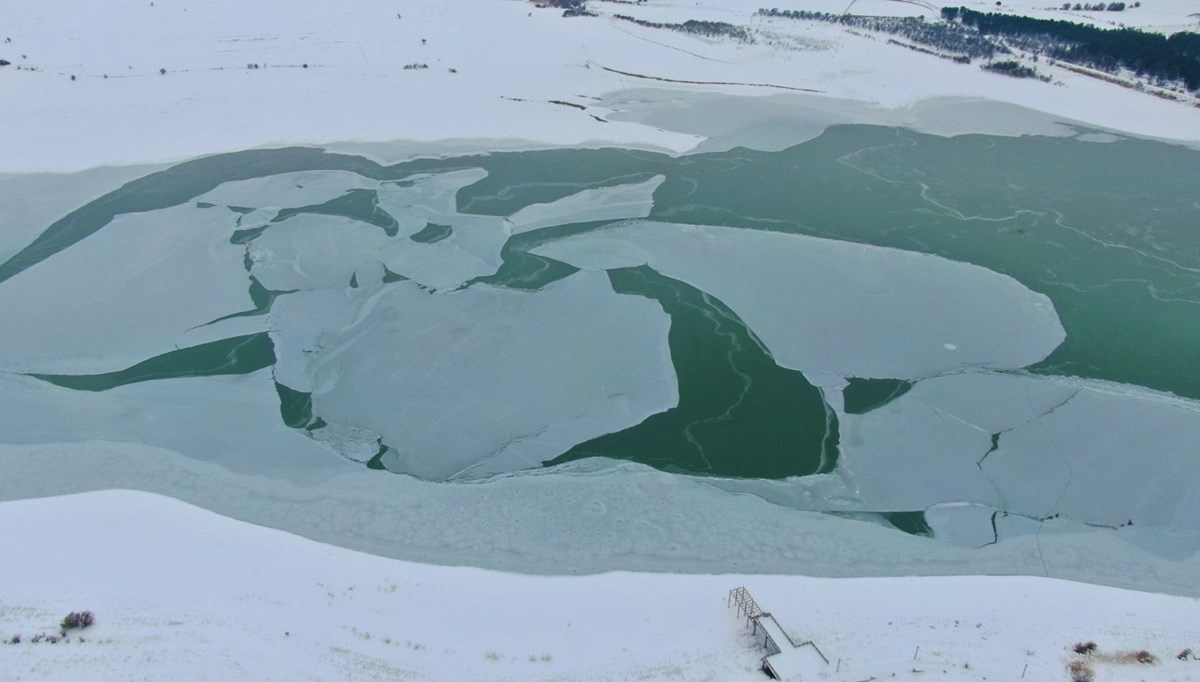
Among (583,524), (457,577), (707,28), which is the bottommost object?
(457,577)

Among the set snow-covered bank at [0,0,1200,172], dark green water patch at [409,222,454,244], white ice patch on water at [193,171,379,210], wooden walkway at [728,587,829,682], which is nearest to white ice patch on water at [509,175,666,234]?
dark green water patch at [409,222,454,244]

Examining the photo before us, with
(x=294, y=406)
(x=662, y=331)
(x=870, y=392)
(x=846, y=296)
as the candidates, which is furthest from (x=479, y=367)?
(x=846, y=296)

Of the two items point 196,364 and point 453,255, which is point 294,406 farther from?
point 453,255

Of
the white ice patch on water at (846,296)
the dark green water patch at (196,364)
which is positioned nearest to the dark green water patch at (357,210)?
the white ice patch on water at (846,296)

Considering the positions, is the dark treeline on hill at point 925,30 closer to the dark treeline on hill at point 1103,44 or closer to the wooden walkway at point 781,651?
the dark treeline on hill at point 1103,44

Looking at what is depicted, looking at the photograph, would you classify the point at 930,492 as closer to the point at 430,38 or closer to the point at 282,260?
the point at 282,260

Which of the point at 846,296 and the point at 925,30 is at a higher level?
the point at 925,30
